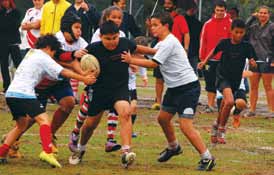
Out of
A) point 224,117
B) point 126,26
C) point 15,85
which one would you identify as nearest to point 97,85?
point 15,85

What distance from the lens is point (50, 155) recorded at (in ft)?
36.4

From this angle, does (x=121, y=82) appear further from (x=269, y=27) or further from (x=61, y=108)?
(x=269, y=27)

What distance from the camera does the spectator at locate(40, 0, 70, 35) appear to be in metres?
17.0

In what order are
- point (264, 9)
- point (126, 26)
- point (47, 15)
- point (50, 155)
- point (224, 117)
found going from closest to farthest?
1. point (50, 155)
2. point (224, 117)
3. point (126, 26)
4. point (47, 15)
5. point (264, 9)

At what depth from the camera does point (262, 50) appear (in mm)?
19922

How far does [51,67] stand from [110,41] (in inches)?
30.5

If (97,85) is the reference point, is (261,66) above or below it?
below

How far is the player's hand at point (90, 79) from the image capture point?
11.1 meters

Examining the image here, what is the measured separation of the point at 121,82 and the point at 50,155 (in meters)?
1.31

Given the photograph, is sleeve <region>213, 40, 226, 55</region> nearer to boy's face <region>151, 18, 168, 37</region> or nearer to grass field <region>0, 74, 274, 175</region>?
grass field <region>0, 74, 274, 175</region>

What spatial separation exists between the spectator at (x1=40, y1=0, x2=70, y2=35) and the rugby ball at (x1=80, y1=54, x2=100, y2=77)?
5.65m

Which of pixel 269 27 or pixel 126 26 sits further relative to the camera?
pixel 269 27

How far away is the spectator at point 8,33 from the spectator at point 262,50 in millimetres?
4940

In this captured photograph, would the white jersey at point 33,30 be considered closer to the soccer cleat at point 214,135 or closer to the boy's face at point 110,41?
the soccer cleat at point 214,135
